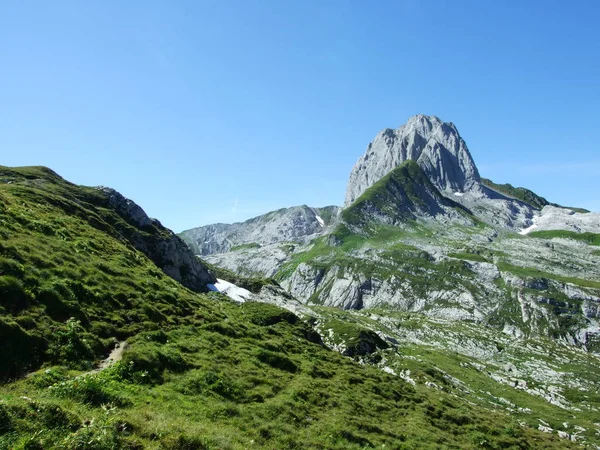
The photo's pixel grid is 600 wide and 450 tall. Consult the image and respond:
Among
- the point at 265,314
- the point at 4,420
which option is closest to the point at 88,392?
the point at 4,420

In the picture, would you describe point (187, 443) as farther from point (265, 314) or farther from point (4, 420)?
point (265, 314)

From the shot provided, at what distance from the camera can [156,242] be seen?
7762 cm

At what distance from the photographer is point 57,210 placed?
49.9m

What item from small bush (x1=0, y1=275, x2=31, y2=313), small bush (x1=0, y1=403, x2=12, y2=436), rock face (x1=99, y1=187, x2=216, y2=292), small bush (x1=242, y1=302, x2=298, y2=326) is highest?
rock face (x1=99, y1=187, x2=216, y2=292)

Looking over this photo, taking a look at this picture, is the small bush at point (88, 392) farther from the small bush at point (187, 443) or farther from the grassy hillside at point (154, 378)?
the small bush at point (187, 443)

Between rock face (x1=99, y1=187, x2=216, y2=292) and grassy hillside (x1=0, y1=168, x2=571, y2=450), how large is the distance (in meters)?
28.9

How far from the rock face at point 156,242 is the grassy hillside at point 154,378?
28872 mm

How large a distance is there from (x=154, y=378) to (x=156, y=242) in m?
59.9

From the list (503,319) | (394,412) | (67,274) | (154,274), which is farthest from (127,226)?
(503,319)

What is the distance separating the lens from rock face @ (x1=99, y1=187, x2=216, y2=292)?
74.1 m

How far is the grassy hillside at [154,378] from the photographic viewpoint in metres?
14.9

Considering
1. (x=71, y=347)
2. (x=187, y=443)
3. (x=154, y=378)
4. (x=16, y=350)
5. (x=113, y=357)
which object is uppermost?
(x=16, y=350)

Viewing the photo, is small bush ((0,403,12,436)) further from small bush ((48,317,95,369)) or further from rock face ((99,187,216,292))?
rock face ((99,187,216,292))

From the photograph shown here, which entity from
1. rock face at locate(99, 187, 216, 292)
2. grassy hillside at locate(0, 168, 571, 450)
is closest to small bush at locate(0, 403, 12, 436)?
grassy hillside at locate(0, 168, 571, 450)
